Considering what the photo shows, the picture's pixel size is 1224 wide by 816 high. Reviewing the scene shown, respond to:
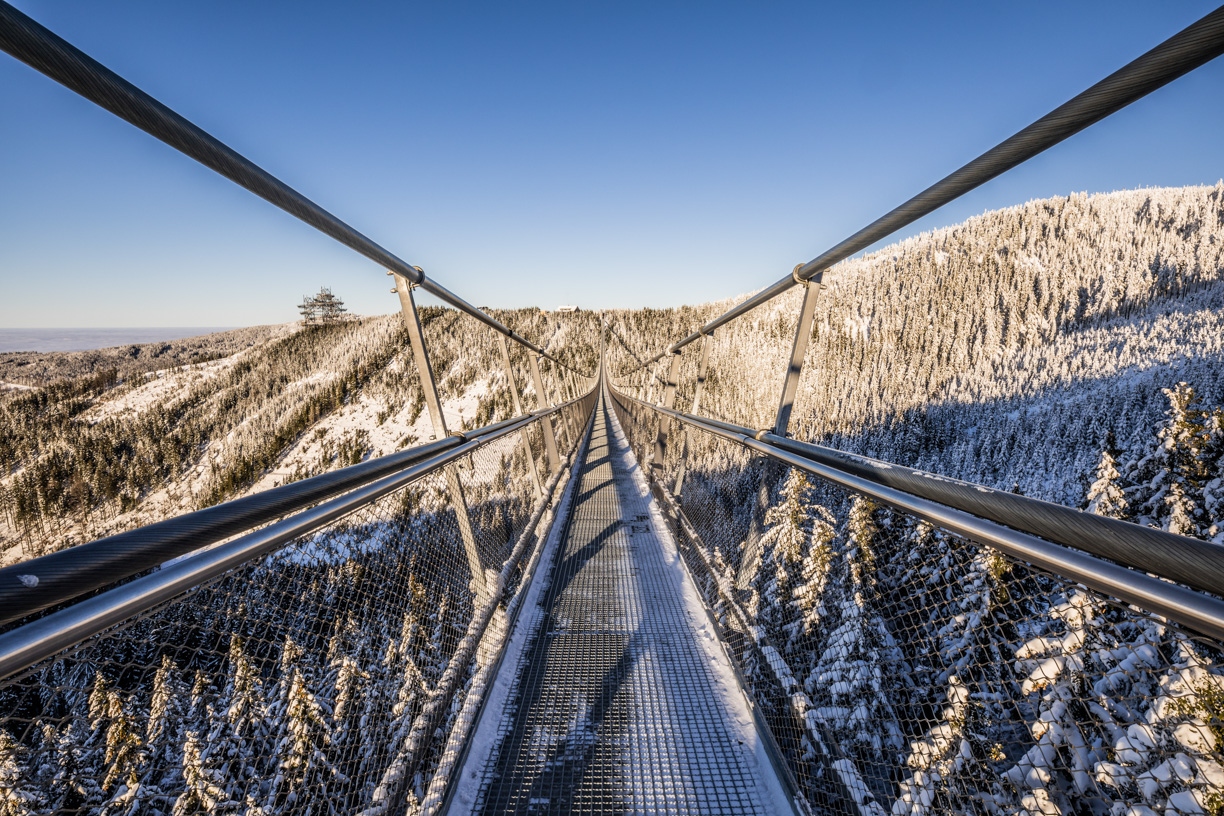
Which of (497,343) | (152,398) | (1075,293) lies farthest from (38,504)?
(1075,293)

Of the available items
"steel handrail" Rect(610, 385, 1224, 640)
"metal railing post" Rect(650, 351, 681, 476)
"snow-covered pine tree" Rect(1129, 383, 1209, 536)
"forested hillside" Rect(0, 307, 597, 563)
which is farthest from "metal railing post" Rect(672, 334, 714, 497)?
"forested hillside" Rect(0, 307, 597, 563)

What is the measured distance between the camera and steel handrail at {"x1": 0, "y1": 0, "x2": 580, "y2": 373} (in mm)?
723

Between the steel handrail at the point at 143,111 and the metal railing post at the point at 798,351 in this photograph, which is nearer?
the steel handrail at the point at 143,111

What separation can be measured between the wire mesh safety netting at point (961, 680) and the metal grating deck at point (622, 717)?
0.46 feet

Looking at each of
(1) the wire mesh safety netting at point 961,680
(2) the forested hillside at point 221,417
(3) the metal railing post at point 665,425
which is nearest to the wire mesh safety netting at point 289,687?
(1) the wire mesh safety netting at point 961,680

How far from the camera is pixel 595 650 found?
212cm

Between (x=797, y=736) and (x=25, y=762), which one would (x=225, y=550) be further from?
(x=797, y=736)

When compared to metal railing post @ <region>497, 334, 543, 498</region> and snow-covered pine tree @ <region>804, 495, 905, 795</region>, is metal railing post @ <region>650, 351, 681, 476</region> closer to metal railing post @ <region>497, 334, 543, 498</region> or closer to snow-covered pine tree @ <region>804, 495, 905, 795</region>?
metal railing post @ <region>497, 334, 543, 498</region>

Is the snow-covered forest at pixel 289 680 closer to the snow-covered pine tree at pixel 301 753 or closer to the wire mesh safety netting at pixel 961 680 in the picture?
the snow-covered pine tree at pixel 301 753

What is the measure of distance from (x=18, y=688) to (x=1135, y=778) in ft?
5.05

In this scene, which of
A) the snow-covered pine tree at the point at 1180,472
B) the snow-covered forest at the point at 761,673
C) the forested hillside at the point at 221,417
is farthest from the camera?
the forested hillside at the point at 221,417

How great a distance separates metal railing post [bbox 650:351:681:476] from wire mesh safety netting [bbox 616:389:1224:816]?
2.38 metres

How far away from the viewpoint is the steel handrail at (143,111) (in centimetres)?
72

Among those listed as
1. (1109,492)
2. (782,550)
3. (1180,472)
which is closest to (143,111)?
(782,550)
